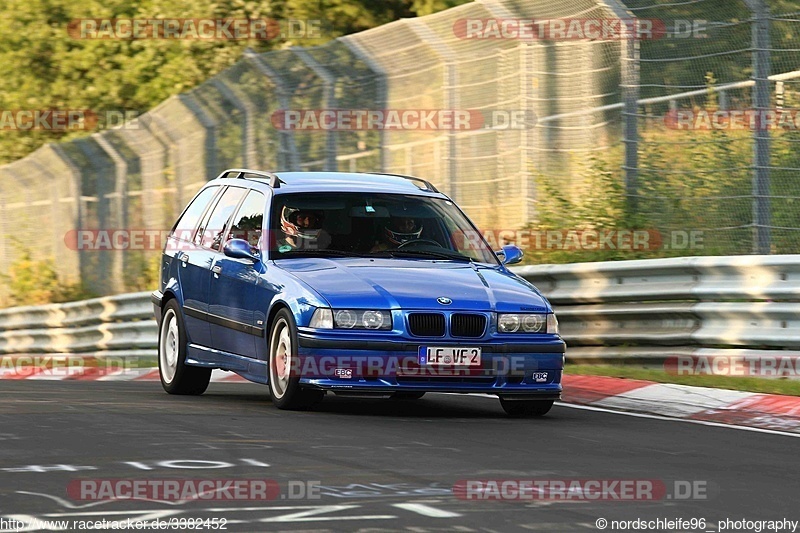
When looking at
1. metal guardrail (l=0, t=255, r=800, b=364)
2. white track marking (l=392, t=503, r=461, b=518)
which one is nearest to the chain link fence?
metal guardrail (l=0, t=255, r=800, b=364)

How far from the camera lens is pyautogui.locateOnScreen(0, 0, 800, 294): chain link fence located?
14.3 metres

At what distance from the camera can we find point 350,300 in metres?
10.5

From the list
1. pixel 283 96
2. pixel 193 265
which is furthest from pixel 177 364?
pixel 283 96

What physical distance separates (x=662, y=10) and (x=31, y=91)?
22.9m

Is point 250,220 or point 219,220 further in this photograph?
point 219,220

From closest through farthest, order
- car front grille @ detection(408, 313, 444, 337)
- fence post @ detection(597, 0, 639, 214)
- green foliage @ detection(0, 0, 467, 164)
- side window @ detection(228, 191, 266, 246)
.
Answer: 1. car front grille @ detection(408, 313, 444, 337)
2. side window @ detection(228, 191, 266, 246)
3. fence post @ detection(597, 0, 639, 214)
4. green foliage @ detection(0, 0, 467, 164)

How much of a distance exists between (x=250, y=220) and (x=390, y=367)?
220cm

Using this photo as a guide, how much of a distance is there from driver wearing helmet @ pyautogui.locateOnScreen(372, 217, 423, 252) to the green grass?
2488 millimetres

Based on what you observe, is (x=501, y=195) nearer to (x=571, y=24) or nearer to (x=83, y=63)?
(x=571, y=24)

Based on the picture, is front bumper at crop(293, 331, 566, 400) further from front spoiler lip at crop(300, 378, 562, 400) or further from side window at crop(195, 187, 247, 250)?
side window at crop(195, 187, 247, 250)

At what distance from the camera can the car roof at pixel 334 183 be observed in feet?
39.7

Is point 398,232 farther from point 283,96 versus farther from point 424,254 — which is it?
point 283,96

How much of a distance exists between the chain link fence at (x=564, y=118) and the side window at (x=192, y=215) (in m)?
3.68

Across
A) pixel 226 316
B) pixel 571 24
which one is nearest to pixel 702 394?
pixel 226 316
